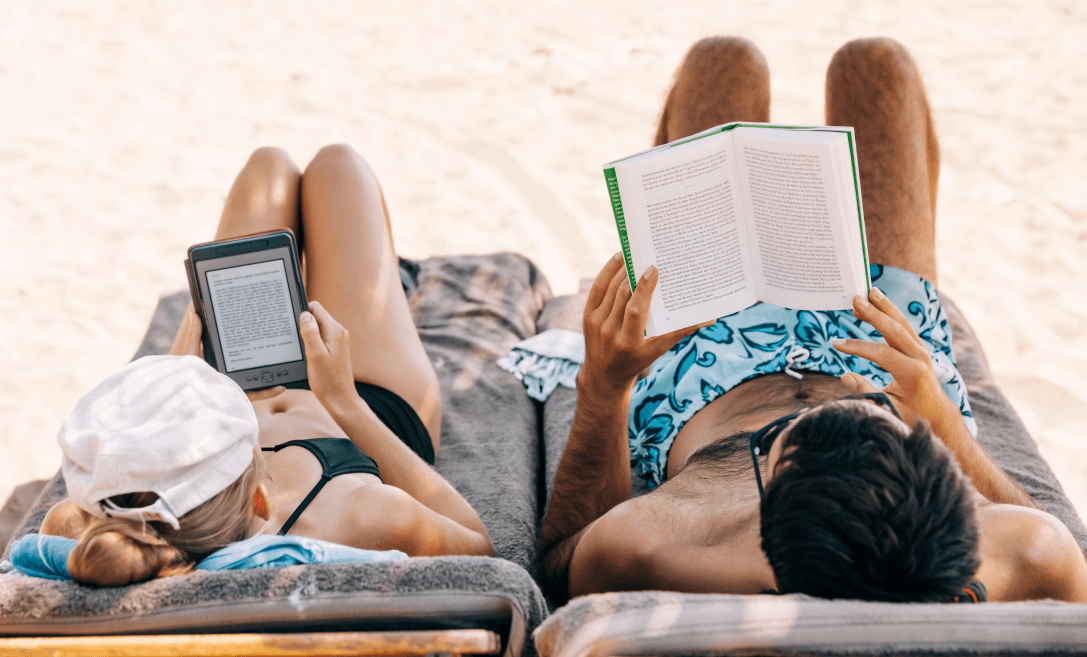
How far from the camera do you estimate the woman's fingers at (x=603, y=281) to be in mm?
1479

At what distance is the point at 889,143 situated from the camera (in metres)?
2.33

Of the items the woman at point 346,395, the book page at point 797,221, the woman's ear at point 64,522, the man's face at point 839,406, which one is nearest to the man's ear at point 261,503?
the woman at point 346,395

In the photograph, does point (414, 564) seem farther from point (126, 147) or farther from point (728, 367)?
point (126, 147)

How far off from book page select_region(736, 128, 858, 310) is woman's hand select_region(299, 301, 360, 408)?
2.89 ft

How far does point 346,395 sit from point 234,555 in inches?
20.2

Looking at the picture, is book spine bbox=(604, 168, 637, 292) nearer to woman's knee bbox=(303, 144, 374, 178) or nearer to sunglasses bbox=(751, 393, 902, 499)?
sunglasses bbox=(751, 393, 902, 499)

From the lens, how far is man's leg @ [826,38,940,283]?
230 centimetres

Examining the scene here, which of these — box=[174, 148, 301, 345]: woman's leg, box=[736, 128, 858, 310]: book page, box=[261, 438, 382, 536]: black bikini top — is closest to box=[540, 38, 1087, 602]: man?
box=[736, 128, 858, 310]: book page

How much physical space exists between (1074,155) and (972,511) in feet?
12.5

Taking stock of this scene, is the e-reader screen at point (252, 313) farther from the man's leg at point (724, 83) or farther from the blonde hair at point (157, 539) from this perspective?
the man's leg at point (724, 83)

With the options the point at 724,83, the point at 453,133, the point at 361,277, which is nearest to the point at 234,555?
the point at 361,277

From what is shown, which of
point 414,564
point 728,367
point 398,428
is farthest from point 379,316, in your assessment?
point 414,564

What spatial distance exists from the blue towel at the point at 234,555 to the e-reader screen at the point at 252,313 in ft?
2.25

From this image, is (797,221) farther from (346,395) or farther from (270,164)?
(270,164)
